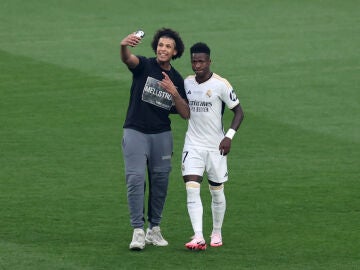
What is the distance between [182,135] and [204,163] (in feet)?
21.1

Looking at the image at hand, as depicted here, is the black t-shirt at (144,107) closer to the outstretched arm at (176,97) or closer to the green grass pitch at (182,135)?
the outstretched arm at (176,97)

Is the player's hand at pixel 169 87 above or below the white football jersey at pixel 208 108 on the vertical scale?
above

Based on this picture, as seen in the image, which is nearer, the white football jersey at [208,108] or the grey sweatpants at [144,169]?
the grey sweatpants at [144,169]

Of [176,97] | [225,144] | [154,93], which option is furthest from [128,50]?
[225,144]

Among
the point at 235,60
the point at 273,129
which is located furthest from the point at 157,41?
the point at 235,60

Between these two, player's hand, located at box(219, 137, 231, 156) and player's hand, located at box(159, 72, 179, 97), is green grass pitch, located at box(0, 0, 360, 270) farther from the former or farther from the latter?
player's hand, located at box(159, 72, 179, 97)

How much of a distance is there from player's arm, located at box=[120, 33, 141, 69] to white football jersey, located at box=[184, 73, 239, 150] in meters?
0.74

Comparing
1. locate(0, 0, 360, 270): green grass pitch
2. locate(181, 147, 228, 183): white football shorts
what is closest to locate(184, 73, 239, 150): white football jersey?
locate(181, 147, 228, 183): white football shorts

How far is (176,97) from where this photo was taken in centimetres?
1161

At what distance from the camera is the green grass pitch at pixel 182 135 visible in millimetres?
11750

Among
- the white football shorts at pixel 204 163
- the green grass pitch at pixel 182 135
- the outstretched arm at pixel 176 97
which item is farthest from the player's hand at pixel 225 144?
the green grass pitch at pixel 182 135

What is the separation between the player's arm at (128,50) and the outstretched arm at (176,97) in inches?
13.5

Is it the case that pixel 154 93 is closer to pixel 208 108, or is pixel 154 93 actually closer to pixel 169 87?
pixel 169 87

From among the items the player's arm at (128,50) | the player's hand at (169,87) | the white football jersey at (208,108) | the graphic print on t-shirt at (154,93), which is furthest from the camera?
the white football jersey at (208,108)
